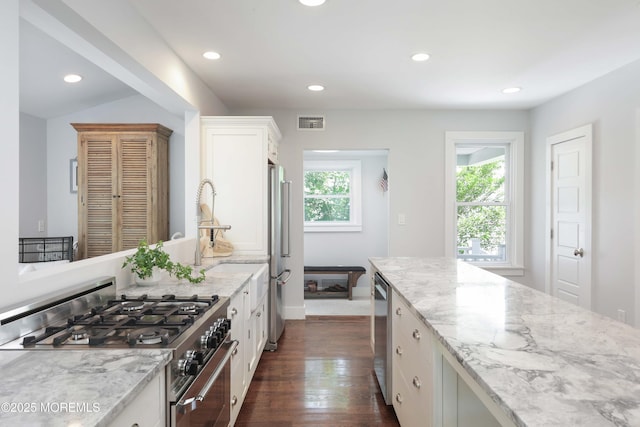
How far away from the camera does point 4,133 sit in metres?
1.35

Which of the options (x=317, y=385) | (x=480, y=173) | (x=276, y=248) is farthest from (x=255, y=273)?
(x=480, y=173)

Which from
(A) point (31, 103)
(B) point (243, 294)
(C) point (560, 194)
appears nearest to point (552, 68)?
(C) point (560, 194)

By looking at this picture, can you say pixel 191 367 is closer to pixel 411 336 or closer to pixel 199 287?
pixel 199 287

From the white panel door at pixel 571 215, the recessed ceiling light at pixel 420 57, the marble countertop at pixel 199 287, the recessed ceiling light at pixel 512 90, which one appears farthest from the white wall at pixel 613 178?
the marble countertop at pixel 199 287

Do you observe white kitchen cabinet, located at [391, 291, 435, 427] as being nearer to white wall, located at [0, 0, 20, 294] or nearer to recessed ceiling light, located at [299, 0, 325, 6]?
white wall, located at [0, 0, 20, 294]

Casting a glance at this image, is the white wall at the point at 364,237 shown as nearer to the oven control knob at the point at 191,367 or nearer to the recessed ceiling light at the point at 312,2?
the recessed ceiling light at the point at 312,2

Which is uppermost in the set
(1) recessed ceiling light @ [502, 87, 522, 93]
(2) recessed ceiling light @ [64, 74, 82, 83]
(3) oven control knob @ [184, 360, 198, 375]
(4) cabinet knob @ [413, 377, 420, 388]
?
(2) recessed ceiling light @ [64, 74, 82, 83]

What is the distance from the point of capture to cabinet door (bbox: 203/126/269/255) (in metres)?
3.53

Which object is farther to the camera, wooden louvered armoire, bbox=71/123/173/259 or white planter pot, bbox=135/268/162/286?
wooden louvered armoire, bbox=71/123/173/259

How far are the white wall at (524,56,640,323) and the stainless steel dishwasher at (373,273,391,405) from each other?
2.17 m

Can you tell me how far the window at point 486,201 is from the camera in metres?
4.71

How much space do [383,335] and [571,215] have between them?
2.70m

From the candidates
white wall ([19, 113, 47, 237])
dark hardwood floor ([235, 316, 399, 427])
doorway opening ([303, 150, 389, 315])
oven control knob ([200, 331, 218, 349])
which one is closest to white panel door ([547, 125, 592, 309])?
dark hardwood floor ([235, 316, 399, 427])

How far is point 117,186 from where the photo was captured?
3982 millimetres
